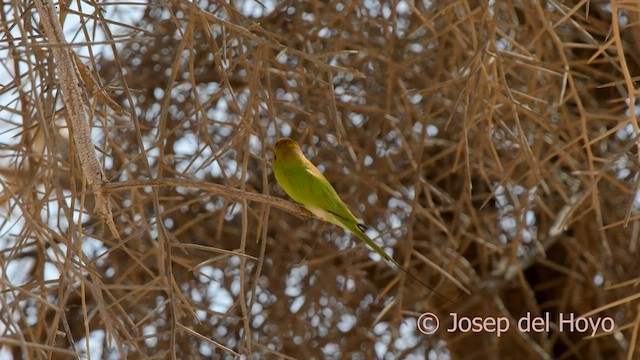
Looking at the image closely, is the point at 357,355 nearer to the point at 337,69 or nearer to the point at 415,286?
the point at 415,286

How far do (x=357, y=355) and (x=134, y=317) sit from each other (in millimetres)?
891

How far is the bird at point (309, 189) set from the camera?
2.47 metres

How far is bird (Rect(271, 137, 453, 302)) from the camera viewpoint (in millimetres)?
2467

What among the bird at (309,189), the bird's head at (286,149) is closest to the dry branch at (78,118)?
the bird at (309,189)

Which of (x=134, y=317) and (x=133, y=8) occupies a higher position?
(x=133, y=8)

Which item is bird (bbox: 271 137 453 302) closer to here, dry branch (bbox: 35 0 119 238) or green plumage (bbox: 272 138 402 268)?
green plumage (bbox: 272 138 402 268)

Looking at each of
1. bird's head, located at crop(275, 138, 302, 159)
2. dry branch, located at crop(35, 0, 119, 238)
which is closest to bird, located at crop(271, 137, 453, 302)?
bird's head, located at crop(275, 138, 302, 159)

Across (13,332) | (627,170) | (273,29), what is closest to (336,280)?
(273,29)

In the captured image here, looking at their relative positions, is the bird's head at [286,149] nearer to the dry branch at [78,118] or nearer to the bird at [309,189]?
the bird at [309,189]

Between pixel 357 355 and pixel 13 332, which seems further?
pixel 357 355

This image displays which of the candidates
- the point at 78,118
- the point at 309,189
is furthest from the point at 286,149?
the point at 78,118

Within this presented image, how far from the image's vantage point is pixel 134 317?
3.62 metres

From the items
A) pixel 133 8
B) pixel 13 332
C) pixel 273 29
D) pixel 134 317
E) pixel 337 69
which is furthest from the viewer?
pixel 133 8

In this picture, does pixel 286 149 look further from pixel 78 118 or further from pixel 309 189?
pixel 78 118
